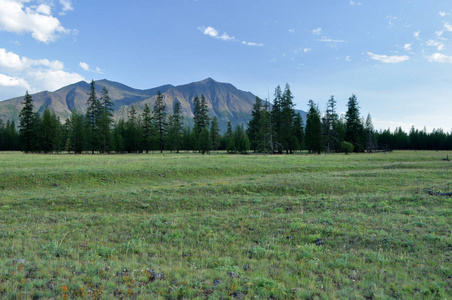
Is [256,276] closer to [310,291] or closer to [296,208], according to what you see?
[310,291]

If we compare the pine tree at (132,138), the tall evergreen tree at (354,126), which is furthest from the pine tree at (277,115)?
the pine tree at (132,138)

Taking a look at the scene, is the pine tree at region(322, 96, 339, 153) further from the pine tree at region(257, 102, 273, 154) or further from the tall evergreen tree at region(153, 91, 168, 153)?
the tall evergreen tree at region(153, 91, 168, 153)

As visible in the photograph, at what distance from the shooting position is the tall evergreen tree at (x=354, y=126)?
7838 centimetres

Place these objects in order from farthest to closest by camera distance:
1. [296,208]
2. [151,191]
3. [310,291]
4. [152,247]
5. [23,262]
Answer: [151,191], [296,208], [152,247], [23,262], [310,291]

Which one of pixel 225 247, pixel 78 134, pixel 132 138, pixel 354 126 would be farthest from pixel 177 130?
pixel 225 247

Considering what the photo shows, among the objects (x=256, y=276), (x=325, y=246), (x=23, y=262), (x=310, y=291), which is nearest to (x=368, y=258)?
(x=325, y=246)

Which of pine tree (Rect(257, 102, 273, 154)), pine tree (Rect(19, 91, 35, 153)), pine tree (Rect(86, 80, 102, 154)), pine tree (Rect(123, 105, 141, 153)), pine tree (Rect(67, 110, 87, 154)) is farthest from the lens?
pine tree (Rect(123, 105, 141, 153))

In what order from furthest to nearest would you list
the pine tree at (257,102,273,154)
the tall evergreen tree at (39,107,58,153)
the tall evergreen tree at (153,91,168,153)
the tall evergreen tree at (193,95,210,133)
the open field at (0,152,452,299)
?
the tall evergreen tree at (193,95,210,133) < the tall evergreen tree at (153,91,168,153) < the tall evergreen tree at (39,107,58,153) < the pine tree at (257,102,273,154) < the open field at (0,152,452,299)

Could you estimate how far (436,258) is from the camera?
7906 mm

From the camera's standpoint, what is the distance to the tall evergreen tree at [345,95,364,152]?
78.4 meters

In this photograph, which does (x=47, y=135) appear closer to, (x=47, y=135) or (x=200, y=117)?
(x=47, y=135)

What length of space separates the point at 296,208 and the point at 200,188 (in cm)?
877

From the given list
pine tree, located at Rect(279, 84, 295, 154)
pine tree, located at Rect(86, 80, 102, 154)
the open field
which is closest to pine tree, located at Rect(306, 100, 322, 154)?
pine tree, located at Rect(279, 84, 295, 154)

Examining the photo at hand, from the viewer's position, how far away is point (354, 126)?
7869cm
